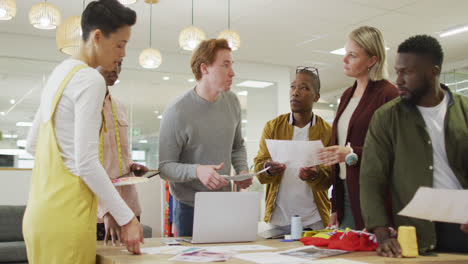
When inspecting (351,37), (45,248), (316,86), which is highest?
(351,37)

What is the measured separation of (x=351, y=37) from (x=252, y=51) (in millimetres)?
6176

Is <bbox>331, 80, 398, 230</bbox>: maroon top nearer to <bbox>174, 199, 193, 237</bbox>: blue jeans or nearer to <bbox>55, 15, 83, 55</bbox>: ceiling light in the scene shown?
<bbox>174, 199, 193, 237</bbox>: blue jeans

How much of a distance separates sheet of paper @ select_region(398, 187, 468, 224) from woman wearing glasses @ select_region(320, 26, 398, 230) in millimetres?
488

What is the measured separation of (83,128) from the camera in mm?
1364

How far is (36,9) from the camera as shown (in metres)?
4.45

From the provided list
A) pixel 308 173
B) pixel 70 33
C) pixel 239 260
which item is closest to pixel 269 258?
pixel 239 260

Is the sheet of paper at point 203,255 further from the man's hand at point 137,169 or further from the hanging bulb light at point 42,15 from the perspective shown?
the hanging bulb light at point 42,15

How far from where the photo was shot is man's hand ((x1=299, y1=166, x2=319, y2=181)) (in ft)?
7.19

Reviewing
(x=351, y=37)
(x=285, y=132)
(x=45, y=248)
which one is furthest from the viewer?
(x=285, y=132)

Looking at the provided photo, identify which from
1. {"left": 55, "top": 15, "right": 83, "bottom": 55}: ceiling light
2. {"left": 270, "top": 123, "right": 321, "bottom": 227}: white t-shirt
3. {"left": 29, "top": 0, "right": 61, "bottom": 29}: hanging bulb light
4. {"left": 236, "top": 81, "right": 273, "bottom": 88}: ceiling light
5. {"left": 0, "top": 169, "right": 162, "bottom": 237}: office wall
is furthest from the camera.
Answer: {"left": 236, "top": 81, "right": 273, "bottom": 88}: ceiling light

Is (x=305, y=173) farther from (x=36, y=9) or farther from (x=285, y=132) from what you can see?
(x=36, y=9)

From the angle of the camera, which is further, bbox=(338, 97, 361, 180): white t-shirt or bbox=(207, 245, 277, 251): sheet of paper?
bbox=(338, 97, 361, 180): white t-shirt

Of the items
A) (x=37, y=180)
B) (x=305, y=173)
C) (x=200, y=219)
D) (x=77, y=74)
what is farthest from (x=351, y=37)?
(x=37, y=180)

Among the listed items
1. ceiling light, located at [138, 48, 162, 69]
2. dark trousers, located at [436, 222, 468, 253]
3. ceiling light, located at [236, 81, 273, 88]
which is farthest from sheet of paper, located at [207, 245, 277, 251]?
ceiling light, located at [236, 81, 273, 88]
